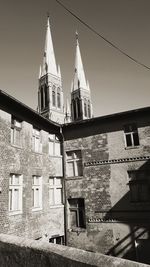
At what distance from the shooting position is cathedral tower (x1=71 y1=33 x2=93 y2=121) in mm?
64250

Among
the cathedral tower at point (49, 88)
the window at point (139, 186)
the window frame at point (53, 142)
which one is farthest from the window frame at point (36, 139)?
the cathedral tower at point (49, 88)

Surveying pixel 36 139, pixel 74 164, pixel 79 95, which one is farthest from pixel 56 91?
pixel 36 139

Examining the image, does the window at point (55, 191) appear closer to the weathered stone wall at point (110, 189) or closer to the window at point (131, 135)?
the weathered stone wall at point (110, 189)

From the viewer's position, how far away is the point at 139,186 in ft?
42.2

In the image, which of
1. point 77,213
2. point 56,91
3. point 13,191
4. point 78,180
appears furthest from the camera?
point 56,91

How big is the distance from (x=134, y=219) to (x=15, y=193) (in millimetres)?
7040

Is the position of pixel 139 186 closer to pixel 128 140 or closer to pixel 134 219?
pixel 134 219

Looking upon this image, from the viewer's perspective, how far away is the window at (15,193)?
10773 mm

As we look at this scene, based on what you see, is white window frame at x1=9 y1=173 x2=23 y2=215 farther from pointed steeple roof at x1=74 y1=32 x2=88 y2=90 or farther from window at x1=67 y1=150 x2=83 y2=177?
pointed steeple roof at x1=74 y1=32 x2=88 y2=90

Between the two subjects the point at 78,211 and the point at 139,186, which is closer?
the point at 139,186

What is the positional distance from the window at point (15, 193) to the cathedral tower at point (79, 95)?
5273 cm

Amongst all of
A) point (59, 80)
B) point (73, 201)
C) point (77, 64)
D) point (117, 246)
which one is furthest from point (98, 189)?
point (77, 64)

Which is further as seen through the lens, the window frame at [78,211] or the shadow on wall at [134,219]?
the window frame at [78,211]

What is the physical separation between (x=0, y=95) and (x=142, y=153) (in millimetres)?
8986
